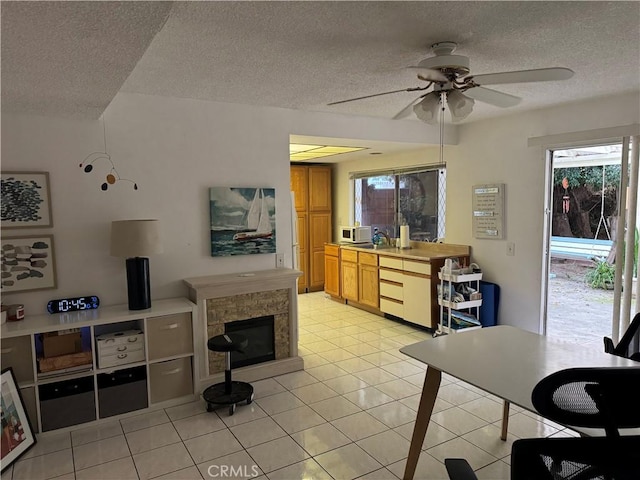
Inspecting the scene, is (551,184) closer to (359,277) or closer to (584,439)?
(359,277)

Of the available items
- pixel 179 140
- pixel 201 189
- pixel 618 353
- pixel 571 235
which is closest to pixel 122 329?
pixel 201 189

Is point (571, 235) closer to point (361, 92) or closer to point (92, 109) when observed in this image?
point (361, 92)

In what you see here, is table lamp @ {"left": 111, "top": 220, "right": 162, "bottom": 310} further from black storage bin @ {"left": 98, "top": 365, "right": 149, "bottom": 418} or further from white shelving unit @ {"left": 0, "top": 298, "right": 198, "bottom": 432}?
black storage bin @ {"left": 98, "top": 365, "right": 149, "bottom": 418}

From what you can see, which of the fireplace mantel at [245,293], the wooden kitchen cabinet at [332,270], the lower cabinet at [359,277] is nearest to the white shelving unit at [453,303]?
the lower cabinet at [359,277]

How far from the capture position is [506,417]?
109 inches

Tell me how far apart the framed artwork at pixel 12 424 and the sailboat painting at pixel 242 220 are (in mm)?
1691

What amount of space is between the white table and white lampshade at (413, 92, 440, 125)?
1.38 m

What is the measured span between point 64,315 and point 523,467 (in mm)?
3083

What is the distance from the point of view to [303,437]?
2.84 meters

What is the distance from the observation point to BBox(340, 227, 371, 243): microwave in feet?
21.1

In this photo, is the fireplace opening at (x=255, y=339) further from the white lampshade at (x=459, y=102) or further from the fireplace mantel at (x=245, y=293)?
the white lampshade at (x=459, y=102)

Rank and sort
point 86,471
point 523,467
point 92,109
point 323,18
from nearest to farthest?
point 523,467
point 323,18
point 86,471
point 92,109

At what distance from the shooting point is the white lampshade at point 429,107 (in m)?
2.61

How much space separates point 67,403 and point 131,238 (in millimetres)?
1206
